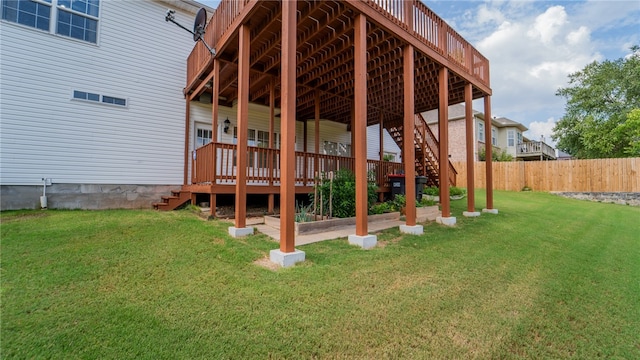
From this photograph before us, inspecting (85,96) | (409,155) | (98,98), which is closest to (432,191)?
(409,155)

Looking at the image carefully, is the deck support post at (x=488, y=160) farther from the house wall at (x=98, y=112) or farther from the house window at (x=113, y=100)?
the house window at (x=113, y=100)

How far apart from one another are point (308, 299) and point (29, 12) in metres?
9.48

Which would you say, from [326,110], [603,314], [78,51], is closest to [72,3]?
[78,51]

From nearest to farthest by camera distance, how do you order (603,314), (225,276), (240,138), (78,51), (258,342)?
(258,342) < (603,314) < (225,276) < (240,138) < (78,51)

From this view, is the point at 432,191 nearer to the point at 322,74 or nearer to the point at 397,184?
the point at 397,184

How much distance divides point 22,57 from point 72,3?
1.90 m

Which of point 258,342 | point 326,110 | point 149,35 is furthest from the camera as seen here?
point 326,110

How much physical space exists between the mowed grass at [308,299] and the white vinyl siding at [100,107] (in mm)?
2820

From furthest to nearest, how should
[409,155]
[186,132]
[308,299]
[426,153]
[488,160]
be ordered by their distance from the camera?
[426,153]
[186,132]
[488,160]
[409,155]
[308,299]

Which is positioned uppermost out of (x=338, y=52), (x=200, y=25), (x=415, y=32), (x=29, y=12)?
(x=29, y=12)

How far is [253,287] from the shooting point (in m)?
2.79

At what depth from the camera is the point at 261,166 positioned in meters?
7.15

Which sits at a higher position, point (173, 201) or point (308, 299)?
point (173, 201)

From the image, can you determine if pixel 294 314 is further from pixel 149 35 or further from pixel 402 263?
pixel 149 35
